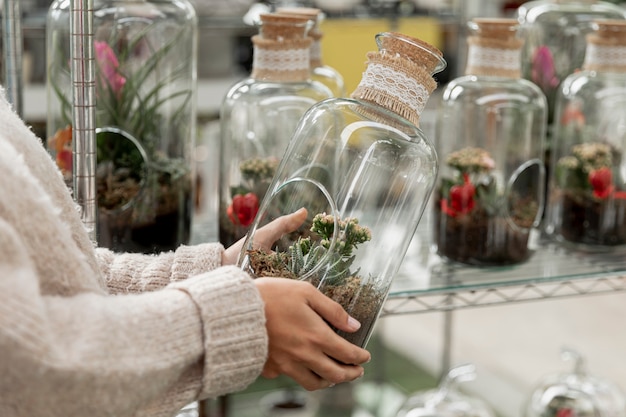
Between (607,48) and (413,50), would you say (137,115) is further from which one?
(607,48)

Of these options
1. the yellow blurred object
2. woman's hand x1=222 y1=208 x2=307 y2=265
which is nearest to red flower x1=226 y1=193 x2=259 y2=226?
woman's hand x1=222 y1=208 x2=307 y2=265

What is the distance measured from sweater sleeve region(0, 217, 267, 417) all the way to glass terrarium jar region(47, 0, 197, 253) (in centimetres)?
47

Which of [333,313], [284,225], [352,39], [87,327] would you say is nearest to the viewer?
[87,327]

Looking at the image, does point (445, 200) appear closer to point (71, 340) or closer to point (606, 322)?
point (71, 340)

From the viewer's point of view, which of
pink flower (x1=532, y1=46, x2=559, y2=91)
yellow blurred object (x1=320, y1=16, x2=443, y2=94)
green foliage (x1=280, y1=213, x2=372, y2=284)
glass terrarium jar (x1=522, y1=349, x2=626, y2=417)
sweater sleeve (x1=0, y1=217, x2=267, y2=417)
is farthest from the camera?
yellow blurred object (x1=320, y1=16, x2=443, y2=94)

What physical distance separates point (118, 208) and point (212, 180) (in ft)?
5.27

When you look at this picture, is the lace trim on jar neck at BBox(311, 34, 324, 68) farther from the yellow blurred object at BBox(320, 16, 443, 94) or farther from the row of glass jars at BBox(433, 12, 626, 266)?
the yellow blurred object at BBox(320, 16, 443, 94)

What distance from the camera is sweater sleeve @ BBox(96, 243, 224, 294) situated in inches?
37.7

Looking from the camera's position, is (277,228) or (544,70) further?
(544,70)

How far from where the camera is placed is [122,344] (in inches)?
27.0

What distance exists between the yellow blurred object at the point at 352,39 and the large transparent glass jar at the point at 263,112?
5.18ft

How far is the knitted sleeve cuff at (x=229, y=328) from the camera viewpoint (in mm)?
729

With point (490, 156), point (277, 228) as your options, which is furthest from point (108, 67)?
point (490, 156)

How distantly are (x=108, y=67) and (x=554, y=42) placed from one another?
2.49 feet
